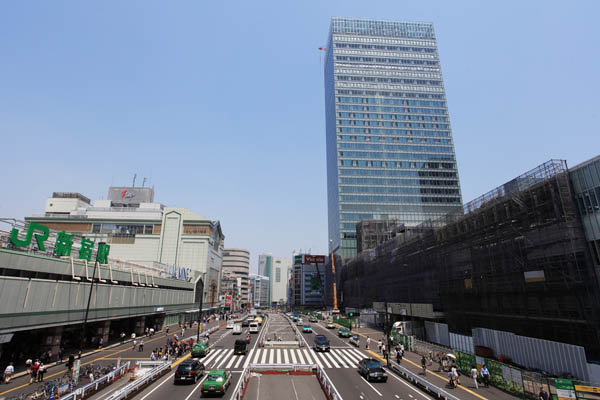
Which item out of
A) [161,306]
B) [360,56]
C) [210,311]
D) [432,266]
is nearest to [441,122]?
[360,56]

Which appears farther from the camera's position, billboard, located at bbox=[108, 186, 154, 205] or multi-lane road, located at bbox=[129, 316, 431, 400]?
billboard, located at bbox=[108, 186, 154, 205]

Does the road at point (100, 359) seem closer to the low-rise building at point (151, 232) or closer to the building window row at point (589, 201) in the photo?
the low-rise building at point (151, 232)

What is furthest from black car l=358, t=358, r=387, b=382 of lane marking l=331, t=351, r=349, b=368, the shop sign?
the shop sign

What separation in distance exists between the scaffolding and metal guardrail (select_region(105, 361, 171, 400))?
32.1m

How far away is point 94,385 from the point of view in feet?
67.7

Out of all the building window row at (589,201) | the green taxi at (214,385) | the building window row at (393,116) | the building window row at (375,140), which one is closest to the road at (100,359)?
the green taxi at (214,385)

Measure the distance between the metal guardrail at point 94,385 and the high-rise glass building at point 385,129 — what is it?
320ft

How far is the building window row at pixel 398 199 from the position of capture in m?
119

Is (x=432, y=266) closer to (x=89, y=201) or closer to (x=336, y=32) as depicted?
(x=89, y=201)

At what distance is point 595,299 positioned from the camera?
2317cm

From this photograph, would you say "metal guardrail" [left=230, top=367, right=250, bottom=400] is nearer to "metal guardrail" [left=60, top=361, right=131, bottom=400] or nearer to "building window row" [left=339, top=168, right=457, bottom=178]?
"metal guardrail" [left=60, top=361, right=131, bottom=400]

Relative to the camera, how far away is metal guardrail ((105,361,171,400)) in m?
18.3

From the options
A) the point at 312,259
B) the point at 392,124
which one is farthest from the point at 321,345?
the point at 312,259

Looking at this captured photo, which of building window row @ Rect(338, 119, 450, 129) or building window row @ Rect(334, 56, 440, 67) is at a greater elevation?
building window row @ Rect(334, 56, 440, 67)
